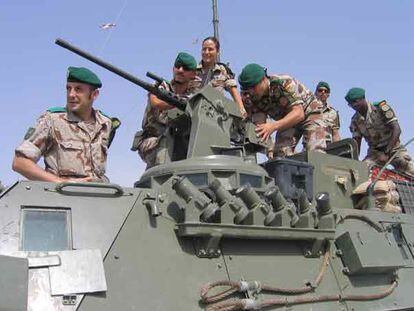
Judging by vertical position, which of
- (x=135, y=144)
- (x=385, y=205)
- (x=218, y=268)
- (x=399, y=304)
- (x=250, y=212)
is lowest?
(x=399, y=304)

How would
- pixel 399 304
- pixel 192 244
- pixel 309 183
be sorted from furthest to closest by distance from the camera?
pixel 309 183
pixel 399 304
pixel 192 244

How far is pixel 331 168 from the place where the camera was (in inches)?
291

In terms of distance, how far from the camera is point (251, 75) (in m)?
8.01

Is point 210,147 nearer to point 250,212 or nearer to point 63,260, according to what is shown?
point 250,212

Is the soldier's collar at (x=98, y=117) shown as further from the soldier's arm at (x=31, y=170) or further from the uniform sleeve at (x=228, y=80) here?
the uniform sleeve at (x=228, y=80)

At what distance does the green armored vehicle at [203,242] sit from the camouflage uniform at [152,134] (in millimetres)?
789

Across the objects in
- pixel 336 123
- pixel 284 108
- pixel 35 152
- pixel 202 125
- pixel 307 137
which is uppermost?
pixel 336 123

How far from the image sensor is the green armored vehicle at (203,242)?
4.21 m

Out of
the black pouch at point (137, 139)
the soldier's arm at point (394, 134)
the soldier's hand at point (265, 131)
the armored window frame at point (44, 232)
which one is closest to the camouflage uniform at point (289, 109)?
the soldier's hand at point (265, 131)

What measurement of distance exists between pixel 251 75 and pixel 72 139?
2955 millimetres

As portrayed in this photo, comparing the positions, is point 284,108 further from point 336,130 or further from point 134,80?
point 336,130

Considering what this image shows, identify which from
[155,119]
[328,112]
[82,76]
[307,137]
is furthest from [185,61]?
[328,112]

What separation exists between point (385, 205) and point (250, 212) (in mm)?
3280

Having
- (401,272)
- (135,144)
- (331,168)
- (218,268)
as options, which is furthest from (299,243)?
(135,144)
